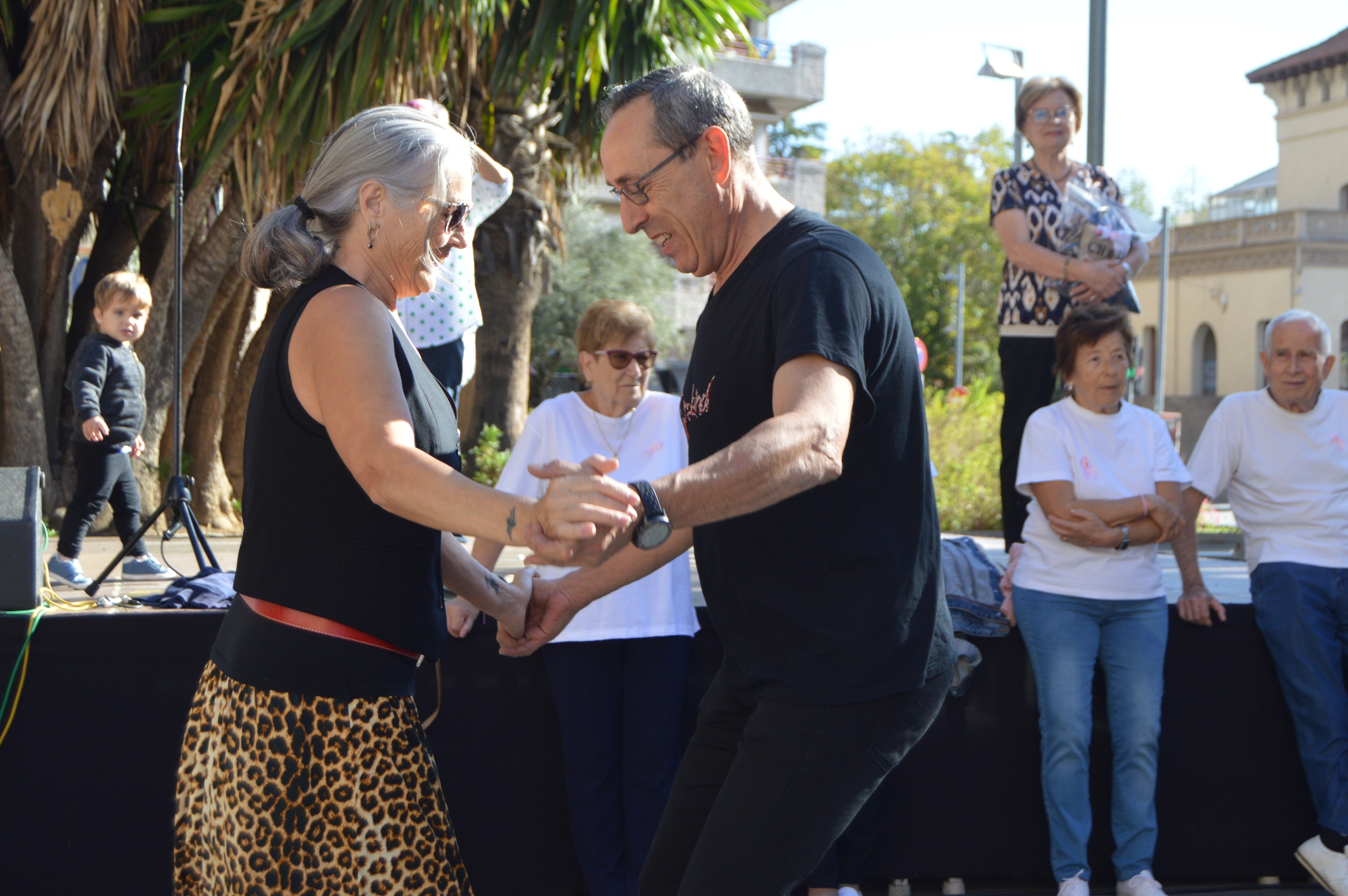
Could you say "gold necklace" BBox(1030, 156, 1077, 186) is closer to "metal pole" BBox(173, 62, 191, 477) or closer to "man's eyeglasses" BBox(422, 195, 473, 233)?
"man's eyeglasses" BBox(422, 195, 473, 233)

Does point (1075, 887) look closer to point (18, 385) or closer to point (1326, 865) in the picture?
point (1326, 865)

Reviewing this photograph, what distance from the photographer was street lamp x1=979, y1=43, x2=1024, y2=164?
13641mm

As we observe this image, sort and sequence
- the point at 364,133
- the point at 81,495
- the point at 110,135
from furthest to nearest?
the point at 110,135 < the point at 81,495 < the point at 364,133

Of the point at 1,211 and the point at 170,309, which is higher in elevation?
the point at 1,211

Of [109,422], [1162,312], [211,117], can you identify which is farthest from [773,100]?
[109,422]

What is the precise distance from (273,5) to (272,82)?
18.2 inches

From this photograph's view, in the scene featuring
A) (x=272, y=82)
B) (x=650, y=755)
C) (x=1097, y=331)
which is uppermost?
(x=272, y=82)

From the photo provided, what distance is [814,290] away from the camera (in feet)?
6.06

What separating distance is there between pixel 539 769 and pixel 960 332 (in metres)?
37.2

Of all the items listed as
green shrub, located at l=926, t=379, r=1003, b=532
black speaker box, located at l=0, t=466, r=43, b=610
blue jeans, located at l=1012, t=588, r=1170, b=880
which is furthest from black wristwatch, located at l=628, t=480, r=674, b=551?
green shrub, located at l=926, t=379, r=1003, b=532

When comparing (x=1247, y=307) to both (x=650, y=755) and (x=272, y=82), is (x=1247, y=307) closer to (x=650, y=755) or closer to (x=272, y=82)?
(x=272, y=82)

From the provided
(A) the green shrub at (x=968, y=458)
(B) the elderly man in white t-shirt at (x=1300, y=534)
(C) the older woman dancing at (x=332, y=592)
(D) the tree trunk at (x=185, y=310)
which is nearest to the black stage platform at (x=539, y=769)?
(B) the elderly man in white t-shirt at (x=1300, y=534)

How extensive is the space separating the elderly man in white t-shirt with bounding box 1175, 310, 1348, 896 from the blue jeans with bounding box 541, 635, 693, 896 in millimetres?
1678

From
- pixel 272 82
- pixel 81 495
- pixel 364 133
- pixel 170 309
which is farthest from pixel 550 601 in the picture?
pixel 170 309
